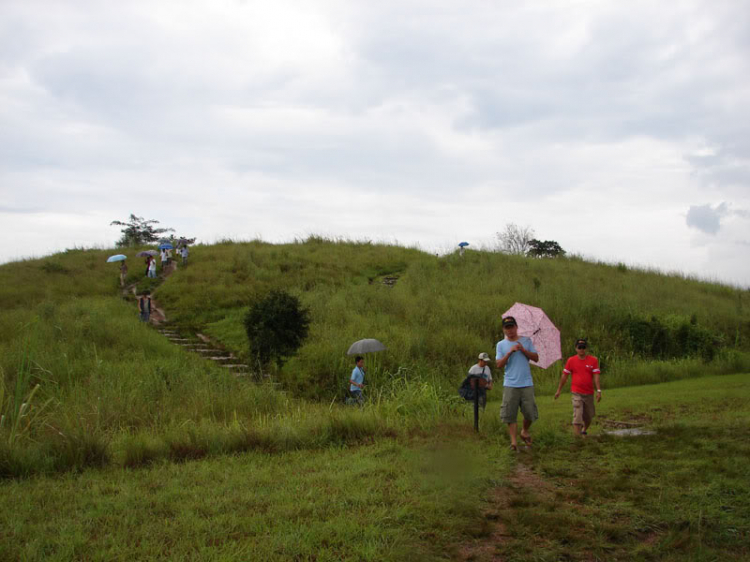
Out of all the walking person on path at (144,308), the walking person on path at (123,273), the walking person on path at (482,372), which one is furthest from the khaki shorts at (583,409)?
the walking person on path at (123,273)

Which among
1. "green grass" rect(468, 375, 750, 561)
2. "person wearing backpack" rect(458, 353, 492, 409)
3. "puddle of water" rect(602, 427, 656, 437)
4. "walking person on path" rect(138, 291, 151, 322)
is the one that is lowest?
"puddle of water" rect(602, 427, 656, 437)

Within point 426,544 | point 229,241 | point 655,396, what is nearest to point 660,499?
point 426,544

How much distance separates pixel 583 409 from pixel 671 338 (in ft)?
47.9

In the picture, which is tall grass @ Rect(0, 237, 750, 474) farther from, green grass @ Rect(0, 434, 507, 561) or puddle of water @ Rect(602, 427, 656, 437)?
puddle of water @ Rect(602, 427, 656, 437)

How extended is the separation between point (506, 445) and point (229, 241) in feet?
108

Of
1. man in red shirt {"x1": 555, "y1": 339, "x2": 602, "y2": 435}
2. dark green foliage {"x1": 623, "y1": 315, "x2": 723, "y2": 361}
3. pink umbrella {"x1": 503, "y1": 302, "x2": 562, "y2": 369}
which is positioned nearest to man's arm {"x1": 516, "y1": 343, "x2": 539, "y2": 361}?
man in red shirt {"x1": 555, "y1": 339, "x2": 602, "y2": 435}

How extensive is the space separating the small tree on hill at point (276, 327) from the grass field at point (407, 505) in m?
8.89

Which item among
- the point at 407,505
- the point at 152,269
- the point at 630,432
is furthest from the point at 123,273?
the point at 407,505

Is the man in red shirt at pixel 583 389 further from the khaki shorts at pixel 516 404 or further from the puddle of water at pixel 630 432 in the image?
the khaki shorts at pixel 516 404

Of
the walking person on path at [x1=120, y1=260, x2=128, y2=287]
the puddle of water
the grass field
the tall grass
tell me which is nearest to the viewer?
the grass field

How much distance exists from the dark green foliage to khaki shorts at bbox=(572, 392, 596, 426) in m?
13.2

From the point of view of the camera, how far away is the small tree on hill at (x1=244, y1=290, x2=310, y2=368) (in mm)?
16844

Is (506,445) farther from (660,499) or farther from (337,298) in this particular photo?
(337,298)

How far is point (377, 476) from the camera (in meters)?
6.58
